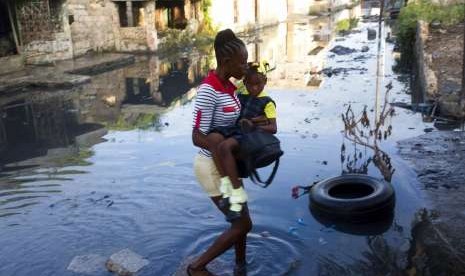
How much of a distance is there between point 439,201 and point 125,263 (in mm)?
4162

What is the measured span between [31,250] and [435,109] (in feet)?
29.2

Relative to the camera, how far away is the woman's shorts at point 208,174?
4035 mm

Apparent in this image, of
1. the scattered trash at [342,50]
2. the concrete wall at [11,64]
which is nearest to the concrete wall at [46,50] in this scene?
the concrete wall at [11,64]

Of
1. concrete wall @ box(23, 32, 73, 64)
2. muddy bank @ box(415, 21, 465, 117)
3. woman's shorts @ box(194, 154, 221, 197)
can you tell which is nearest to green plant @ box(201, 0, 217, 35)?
concrete wall @ box(23, 32, 73, 64)

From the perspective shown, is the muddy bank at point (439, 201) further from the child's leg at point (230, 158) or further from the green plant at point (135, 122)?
the green plant at point (135, 122)

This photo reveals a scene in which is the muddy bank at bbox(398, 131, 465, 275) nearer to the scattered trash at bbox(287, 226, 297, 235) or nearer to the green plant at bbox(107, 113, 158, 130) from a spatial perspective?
the scattered trash at bbox(287, 226, 297, 235)

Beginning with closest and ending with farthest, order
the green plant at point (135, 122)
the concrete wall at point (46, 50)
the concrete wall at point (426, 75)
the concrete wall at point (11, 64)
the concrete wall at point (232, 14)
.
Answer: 1. the green plant at point (135, 122)
2. the concrete wall at point (426, 75)
3. the concrete wall at point (11, 64)
4. the concrete wall at point (46, 50)
5. the concrete wall at point (232, 14)

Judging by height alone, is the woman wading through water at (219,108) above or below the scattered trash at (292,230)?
above

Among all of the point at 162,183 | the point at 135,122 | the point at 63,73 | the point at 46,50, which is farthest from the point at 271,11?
the point at 162,183

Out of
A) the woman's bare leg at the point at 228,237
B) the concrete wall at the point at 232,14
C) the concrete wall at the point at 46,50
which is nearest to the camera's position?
the woman's bare leg at the point at 228,237

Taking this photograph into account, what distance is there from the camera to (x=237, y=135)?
3.86 m

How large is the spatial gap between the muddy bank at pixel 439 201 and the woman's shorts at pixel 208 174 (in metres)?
2.22

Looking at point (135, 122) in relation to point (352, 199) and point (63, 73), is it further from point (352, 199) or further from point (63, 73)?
point (63, 73)

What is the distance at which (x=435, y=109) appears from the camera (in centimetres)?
1087
